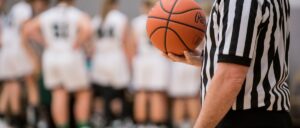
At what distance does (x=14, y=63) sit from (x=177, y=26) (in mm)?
7084

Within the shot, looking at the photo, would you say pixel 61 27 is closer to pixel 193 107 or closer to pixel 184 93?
pixel 184 93

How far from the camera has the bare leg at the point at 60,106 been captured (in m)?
8.80

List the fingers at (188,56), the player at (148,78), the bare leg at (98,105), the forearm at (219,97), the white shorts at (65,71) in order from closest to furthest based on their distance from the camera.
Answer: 1. the forearm at (219,97)
2. the fingers at (188,56)
3. the white shorts at (65,71)
4. the player at (148,78)
5. the bare leg at (98,105)

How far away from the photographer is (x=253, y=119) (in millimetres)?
2779

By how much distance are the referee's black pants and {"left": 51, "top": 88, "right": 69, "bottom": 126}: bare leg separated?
6.17 metres

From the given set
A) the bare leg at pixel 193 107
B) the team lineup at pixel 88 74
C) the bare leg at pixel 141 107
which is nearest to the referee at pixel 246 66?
the team lineup at pixel 88 74

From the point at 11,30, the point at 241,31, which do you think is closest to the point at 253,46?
the point at 241,31

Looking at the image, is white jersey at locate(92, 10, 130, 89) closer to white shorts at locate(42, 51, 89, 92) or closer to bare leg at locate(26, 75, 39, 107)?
white shorts at locate(42, 51, 89, 92)

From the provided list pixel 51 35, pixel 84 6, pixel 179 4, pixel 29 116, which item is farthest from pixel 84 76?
pixel 179 4

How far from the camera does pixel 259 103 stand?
2.78 metres

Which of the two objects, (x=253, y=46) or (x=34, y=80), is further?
(x=34, y=80)

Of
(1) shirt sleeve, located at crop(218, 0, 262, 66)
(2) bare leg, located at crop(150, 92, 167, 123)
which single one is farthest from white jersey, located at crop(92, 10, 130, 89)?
(1) shirt sleeve, located at crop(218, 0, 262, 66)

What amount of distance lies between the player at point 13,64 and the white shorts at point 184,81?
2278 millimetres

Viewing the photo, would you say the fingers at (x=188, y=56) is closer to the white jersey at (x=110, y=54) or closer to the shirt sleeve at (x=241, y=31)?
the shirt sleeve at (x=241, y=31)
